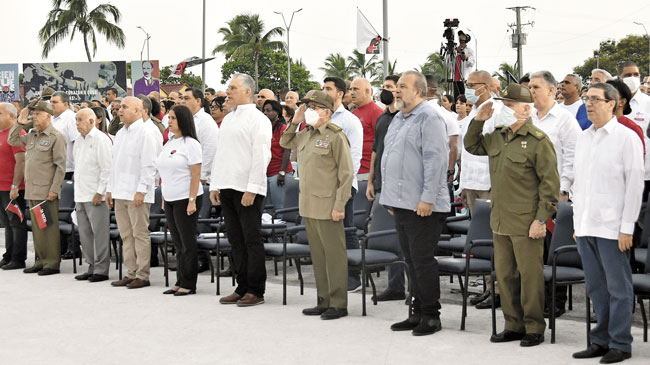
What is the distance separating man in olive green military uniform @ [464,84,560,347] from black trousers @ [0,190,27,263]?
677 cm

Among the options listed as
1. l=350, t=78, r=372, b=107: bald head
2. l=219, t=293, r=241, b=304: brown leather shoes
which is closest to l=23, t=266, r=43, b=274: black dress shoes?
l=219, t=293, r=241, b=304: brown leather shoes

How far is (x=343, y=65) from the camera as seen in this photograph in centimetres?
7956

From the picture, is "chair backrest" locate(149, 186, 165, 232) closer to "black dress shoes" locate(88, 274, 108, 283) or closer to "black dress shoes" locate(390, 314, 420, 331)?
"black dress shoes" locate(88, 274, 108, 283)

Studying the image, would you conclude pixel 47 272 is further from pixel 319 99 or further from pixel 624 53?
pixel 624 53

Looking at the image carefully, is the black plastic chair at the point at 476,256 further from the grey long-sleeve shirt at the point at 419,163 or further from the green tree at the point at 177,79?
the green tree at the point at 177,79

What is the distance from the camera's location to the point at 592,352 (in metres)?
5.66

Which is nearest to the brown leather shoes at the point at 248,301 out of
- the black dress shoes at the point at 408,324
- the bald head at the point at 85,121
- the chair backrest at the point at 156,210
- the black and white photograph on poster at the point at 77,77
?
the black dress shoes at the point at 408,324

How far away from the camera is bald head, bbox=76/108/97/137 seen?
971 cm

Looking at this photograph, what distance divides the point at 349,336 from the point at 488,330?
3.54 ft

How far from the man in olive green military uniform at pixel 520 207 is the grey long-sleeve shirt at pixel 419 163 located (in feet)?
1.43

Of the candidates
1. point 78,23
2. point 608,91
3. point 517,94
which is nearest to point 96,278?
point 517,94

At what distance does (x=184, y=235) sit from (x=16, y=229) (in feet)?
10.8

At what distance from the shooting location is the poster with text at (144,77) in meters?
31.8

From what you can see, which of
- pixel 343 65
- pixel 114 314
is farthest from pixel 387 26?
pixel 343 65
